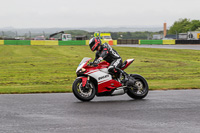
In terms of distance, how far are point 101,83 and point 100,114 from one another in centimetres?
216

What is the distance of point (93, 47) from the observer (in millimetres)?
9758

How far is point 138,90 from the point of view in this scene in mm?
10102

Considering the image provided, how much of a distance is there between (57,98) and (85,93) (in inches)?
37.0

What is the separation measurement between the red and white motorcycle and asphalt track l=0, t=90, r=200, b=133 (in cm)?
22

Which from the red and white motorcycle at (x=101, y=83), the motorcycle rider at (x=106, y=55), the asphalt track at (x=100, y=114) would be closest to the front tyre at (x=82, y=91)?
the red and white motorcycle at (x=101, y=83)

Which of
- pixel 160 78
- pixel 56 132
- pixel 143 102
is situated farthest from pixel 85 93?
pixel 160 78

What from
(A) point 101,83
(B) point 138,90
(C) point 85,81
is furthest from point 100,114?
(B) point 138,90

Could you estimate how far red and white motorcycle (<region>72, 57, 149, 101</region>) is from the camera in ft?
31.1

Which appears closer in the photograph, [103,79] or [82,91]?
[82,91]

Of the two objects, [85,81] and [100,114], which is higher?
[85,81]

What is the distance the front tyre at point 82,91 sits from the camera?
941cm

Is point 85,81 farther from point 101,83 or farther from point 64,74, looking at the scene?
point 64,74

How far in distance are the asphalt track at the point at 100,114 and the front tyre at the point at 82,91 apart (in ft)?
0.55

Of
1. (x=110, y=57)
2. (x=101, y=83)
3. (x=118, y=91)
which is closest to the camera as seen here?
(x=101, y=83)
